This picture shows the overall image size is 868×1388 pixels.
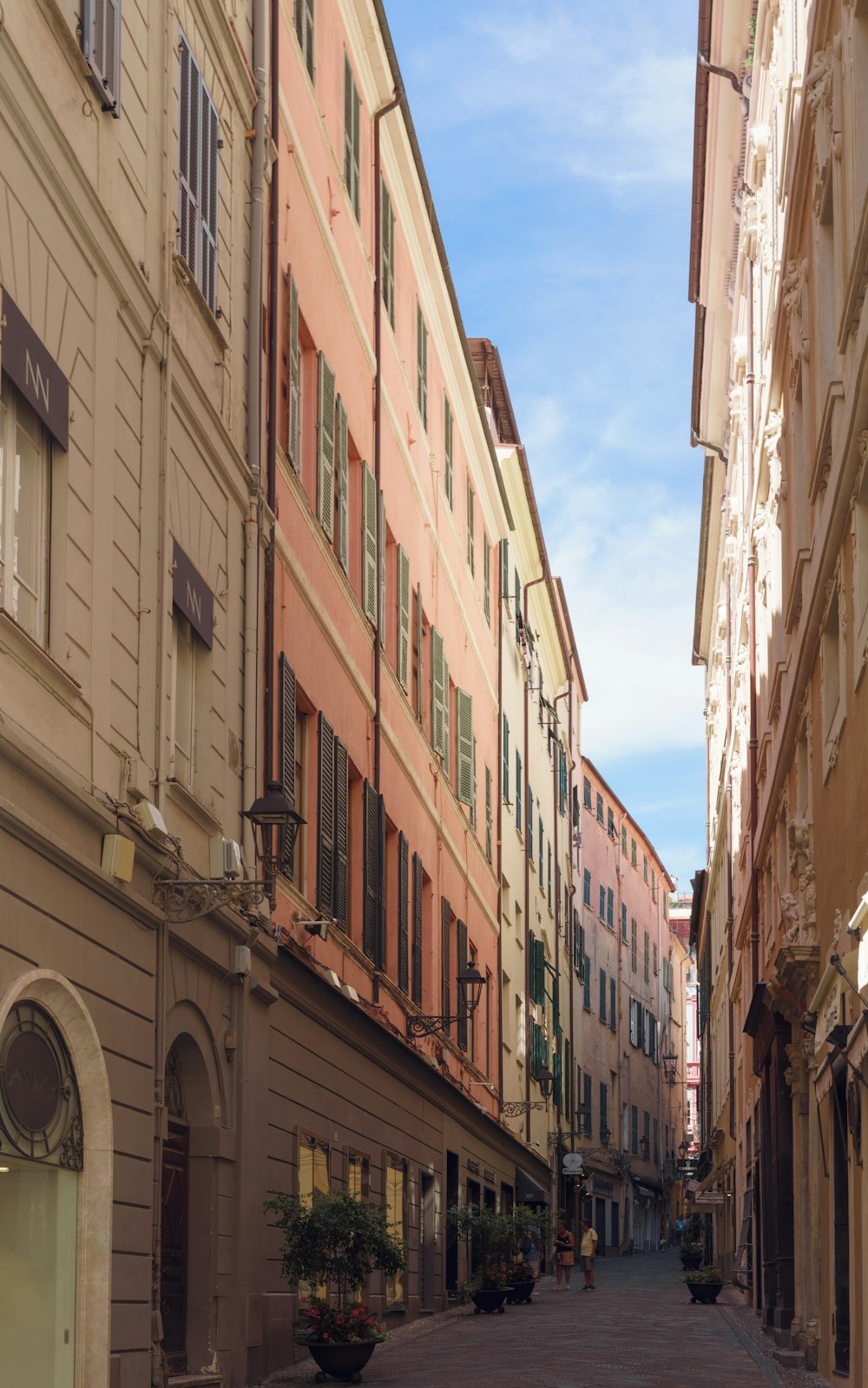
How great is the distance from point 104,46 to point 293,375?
6623 millimetres

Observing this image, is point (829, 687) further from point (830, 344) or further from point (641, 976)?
point (641, 976)

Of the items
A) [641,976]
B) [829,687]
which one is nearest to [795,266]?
[829,687]

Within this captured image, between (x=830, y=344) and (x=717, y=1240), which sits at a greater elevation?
(x=830, y=344)

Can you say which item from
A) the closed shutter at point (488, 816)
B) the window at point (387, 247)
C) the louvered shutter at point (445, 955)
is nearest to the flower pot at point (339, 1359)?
the louvered shutter at point (445, 955)

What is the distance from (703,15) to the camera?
27.9m

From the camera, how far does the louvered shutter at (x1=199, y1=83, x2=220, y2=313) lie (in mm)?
14945

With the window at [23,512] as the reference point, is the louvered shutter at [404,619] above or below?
above

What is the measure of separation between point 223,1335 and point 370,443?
12.1m

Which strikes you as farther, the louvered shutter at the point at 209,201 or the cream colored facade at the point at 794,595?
the louvered shutter at the point at 209,201

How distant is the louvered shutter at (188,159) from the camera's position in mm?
14273

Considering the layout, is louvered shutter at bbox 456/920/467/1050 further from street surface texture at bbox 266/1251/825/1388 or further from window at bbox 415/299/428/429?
window at bbox 415/299/428/429

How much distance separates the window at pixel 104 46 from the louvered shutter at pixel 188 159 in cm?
200

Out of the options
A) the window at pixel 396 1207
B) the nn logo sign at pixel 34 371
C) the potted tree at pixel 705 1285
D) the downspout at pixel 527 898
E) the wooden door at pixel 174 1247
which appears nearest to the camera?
the nn logo sign at pixel 34 371

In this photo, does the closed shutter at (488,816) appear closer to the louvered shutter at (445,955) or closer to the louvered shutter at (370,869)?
the louvered shutter at (445,955)
